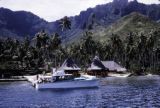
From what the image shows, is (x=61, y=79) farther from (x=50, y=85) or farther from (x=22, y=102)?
(x=22, y=102)

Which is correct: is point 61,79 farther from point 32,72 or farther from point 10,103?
point 32,72

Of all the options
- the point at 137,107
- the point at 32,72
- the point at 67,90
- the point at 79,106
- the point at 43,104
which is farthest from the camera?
the point at 32,72

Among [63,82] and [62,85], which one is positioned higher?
[63,82]

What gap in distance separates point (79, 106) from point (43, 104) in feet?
26.0

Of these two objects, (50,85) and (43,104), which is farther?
(50,85)

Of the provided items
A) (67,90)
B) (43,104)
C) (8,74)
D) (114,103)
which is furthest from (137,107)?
(8,74)

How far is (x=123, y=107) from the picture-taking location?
6600 cm

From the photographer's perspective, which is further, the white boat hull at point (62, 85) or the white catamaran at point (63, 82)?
the white boat hull at point (62, 85)

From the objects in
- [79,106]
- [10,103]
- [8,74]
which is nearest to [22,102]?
[10,103]

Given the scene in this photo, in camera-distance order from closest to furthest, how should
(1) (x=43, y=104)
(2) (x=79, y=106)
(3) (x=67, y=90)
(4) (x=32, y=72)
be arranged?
(2) (x=79, y=106), (1) (x=43, y=104), (3) (x=67, y=90), (4) (x=32, y=72)

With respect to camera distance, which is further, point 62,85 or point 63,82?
point 62,85

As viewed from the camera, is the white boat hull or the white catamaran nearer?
the white catamaran

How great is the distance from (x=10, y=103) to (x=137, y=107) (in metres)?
24.8

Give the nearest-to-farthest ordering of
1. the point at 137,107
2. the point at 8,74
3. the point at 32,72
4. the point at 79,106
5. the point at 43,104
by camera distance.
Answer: the point at 137,107
the point at 79,106
the point at 43,104
the point at 8,74
the point at 32,72
